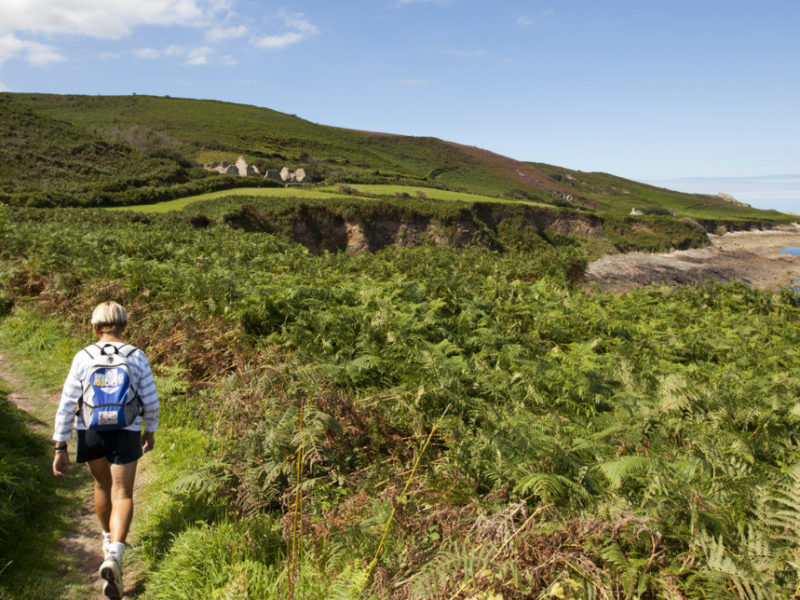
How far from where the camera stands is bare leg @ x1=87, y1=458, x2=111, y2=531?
11.7 feet

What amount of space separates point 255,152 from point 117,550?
6632 cm

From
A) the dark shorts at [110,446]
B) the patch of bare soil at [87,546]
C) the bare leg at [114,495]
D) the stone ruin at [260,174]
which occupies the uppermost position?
the stone ruin at [260,174]

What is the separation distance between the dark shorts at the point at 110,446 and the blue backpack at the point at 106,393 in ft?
0.26

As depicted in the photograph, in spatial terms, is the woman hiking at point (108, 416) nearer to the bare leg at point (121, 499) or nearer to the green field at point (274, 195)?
the bare leg at point (121, 499)

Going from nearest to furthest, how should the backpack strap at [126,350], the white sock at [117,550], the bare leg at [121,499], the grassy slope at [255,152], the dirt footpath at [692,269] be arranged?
1. the white sock at [117,550]
2. the bare leg at [121,499]
3. the backpack strap at [126,350]
4. the dirt footpath at [692,269]
5. the grassy slope at [255,152]

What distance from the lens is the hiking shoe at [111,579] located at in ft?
10.3

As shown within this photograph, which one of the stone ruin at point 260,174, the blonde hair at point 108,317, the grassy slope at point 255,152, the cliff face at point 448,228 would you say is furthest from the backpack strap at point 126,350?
the stone ruin at point 260,174

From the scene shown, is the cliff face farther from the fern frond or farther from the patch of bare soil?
the fern frond

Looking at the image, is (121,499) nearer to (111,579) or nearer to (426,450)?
(111,579)

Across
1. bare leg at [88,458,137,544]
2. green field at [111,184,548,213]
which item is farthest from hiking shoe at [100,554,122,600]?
green field at [111,184,548,213]

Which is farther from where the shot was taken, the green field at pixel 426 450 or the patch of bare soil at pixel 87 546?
the patch of bare soil at pixel 87 546

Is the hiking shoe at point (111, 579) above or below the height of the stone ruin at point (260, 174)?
below

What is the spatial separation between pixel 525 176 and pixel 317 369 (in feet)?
309

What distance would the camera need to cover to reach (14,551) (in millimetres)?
3396
